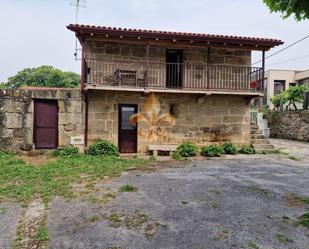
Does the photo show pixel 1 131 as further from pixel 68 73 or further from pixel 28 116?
pixel 68 73

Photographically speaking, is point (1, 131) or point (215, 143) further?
point (215, 143)

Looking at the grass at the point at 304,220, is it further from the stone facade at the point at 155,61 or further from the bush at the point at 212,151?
the stone facade at the point at 155,61

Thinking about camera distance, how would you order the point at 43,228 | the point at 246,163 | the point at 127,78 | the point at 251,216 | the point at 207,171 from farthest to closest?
the point at 127,78, the point at 246,163, the point at 207,171, the point at 251,216, the point at 43,228

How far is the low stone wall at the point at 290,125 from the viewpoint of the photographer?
56.8 feet

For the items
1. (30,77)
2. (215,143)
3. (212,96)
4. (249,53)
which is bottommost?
(215,143)

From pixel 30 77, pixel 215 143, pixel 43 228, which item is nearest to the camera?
pixel 43 228

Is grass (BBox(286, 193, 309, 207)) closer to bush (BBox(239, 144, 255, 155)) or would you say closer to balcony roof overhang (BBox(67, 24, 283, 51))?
bush (BBox(239, 144, 255, 155))

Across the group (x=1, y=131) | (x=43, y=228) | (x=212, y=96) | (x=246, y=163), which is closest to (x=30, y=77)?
(x=1, y=131)

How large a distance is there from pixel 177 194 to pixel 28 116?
7290mm

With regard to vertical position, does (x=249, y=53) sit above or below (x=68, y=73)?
below

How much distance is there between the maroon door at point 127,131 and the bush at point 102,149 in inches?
29.3

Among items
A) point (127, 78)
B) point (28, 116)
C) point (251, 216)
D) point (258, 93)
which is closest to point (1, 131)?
point (28, 116)

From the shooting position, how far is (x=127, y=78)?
451 inches

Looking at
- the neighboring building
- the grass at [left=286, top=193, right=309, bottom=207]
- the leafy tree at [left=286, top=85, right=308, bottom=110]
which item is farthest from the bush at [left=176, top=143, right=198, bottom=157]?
the neighboring building
